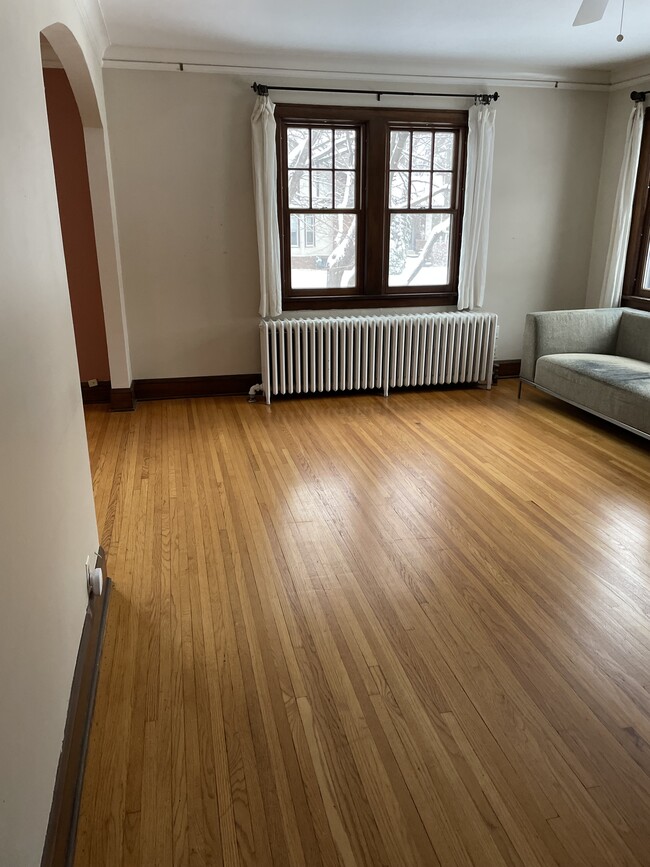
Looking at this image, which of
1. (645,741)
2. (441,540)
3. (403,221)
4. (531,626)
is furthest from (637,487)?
(403,221)

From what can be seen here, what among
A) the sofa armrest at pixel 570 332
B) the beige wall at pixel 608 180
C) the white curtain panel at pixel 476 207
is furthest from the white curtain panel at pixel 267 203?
the beige wall at pixel 608 180

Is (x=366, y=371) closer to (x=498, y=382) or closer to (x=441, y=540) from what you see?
(x=498, y=382)

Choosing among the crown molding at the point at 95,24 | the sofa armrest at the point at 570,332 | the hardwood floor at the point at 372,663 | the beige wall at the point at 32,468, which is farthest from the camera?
the sofa armrest at the point at 570,332

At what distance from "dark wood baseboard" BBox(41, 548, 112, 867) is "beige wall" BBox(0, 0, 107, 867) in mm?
55

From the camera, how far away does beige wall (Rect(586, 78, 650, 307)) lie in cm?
593

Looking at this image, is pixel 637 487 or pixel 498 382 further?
pixel 498 382

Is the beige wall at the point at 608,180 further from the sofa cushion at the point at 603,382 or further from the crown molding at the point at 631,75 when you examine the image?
the sofa cushion at the point at 603,382

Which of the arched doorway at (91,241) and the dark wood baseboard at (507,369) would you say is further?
the dark wood baseboard at (507,369)

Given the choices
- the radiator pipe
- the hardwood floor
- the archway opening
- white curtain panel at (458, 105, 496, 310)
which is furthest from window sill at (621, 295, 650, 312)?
the archway opening

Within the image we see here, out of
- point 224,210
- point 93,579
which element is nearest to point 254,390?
point 224,210

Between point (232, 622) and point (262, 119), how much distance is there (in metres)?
4.28

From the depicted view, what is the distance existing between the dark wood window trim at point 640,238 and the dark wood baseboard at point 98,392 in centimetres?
484

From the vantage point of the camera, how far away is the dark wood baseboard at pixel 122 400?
18.1 ft

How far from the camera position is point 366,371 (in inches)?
234
